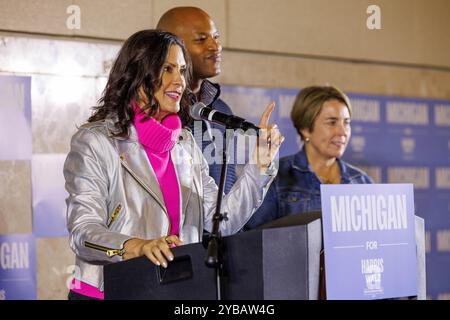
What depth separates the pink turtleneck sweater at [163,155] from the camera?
2199mm

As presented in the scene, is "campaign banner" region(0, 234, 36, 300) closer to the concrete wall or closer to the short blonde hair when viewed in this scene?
the concrete wall

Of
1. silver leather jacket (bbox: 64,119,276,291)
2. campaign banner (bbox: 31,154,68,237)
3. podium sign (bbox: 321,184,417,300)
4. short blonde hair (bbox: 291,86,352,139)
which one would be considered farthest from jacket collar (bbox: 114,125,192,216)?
campaign banner (bbox: 31,154,68,237)

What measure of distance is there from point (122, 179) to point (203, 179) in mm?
354

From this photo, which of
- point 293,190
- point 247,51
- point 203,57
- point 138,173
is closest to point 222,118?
point 138,173

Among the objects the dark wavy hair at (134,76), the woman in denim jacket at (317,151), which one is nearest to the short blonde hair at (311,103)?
the woman in denim jacket at (317,151)

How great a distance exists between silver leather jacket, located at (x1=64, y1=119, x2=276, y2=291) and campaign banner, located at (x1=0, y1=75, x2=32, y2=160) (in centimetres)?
181

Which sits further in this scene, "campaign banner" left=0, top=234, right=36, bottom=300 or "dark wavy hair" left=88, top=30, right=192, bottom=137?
"campaign banner" left=0, top=234, right=36, bottom=300

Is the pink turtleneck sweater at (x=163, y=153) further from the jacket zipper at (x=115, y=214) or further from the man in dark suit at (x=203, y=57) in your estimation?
the man in dark suit at (x=203, y=57)

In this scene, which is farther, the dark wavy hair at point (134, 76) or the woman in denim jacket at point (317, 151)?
the woman in denim jacket at point (317, 151)

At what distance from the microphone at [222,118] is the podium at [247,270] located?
25cm

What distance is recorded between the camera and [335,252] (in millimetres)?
1677

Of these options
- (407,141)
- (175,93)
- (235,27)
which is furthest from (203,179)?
(407,141)

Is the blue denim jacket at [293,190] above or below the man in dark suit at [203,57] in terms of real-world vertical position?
below

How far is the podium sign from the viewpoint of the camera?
167 cm
